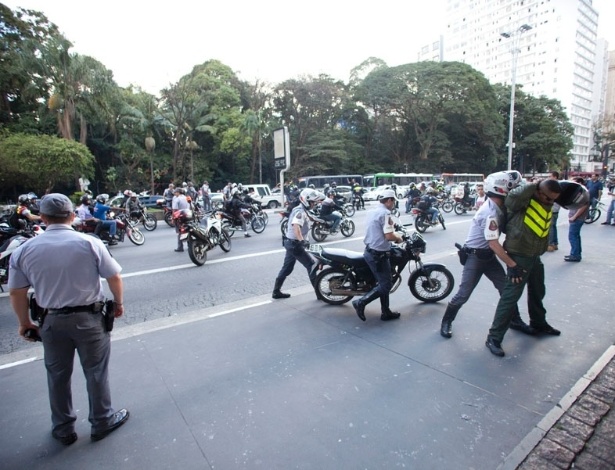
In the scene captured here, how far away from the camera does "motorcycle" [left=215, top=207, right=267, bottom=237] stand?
11.4m

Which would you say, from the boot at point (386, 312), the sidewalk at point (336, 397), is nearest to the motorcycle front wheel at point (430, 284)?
the sidewalk at point (336, 397)

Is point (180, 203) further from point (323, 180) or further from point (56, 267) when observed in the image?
point (323, 180)

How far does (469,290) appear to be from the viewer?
13.3ft

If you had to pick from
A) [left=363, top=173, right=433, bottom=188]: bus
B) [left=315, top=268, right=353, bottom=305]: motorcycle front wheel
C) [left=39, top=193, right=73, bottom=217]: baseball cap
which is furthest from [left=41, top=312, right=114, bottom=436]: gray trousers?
[left=363, top=173, right=433, bottom=188]: bus

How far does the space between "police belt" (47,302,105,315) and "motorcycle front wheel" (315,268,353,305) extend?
314cm

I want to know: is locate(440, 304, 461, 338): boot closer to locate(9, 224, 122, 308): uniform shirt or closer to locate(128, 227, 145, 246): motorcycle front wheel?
locate(9, 224, 122, 308): uniform shirt

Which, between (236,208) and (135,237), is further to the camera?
(236,208)

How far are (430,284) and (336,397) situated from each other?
9.15ft

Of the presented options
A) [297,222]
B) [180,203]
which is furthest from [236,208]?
[297,222]

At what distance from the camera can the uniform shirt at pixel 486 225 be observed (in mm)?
3662

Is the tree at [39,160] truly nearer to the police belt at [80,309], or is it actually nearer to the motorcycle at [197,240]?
the motorcycle at [197,240]

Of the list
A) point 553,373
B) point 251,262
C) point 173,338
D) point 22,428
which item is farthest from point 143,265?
point 553,373

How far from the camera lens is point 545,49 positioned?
286 feet

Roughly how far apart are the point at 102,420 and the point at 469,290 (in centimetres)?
362
